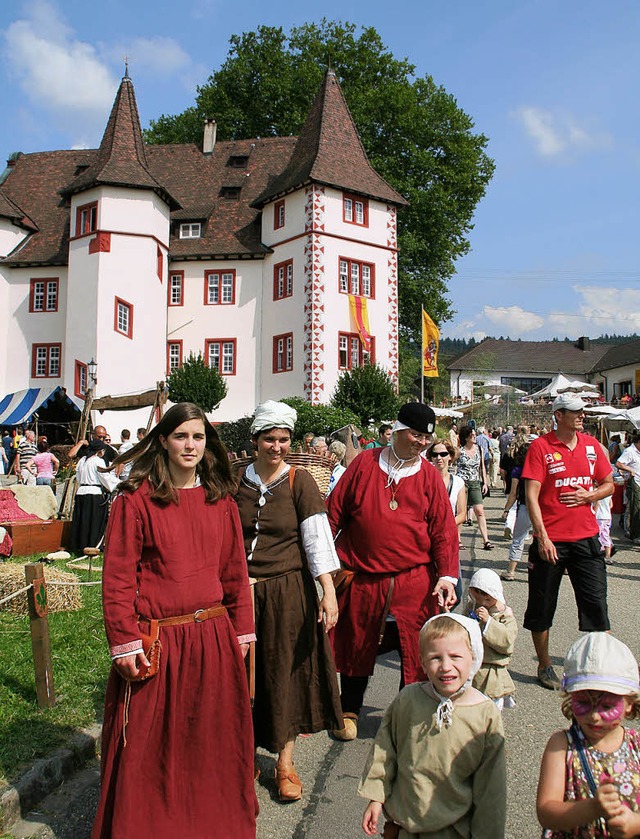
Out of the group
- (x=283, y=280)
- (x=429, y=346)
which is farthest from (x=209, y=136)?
(x=429, y=346)

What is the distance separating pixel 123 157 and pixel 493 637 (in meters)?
34.4

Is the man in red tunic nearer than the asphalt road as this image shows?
No

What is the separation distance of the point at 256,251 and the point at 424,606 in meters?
34.4

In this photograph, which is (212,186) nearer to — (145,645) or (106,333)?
(106,333)

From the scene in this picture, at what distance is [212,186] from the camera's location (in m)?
40.8

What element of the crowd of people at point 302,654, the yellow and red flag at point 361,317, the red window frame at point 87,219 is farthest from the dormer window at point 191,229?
the crowd of people at point 302,654

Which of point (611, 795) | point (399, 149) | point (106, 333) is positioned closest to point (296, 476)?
point (611, 795)

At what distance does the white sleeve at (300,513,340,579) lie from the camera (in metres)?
4.21

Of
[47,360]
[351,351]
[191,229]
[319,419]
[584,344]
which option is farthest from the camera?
[584,344]

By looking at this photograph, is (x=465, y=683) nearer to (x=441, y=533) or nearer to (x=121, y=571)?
(x=121, y=571)

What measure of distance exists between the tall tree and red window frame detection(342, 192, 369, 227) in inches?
123

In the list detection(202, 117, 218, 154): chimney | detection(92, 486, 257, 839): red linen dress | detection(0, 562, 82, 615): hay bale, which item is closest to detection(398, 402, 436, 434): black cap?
detection(92, 486, 257, 839): red linen dress

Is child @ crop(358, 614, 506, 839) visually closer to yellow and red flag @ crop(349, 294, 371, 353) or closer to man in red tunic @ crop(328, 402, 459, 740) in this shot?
man in red tunic @ crop(328, 402, 459, 740)

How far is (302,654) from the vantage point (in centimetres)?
428
